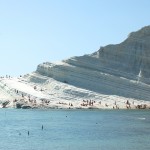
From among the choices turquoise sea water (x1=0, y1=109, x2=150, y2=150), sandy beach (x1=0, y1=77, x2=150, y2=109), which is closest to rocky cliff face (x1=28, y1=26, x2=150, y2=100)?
sandy beach (x1=0, y1=77, x2=150, y2=109)

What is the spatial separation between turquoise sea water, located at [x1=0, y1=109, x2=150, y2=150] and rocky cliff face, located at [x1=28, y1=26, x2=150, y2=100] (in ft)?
155

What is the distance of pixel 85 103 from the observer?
137m

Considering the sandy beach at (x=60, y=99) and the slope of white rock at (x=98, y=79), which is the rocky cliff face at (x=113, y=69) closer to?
the slope of white rock at (x=98, y=79)

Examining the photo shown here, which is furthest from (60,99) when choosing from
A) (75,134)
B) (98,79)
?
(75,134)

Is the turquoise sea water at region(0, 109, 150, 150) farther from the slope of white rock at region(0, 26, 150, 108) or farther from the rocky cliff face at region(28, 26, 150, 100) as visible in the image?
the rocky cliff face at region(28, 26, 150, 100)

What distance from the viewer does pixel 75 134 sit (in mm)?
72125

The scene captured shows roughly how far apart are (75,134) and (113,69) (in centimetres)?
8288

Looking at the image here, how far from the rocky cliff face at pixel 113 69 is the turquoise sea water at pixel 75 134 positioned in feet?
155

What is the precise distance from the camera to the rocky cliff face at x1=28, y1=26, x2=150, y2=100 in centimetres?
14588

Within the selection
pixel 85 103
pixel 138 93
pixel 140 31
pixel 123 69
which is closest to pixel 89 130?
pixel 85 103

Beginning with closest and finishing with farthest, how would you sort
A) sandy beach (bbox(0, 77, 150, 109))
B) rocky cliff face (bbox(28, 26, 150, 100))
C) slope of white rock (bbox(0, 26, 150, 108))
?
sandy beach (bbox(0, 77, 150, 109))
slope of white rock (bbox(0, 26, 150, 108))
rocky cliff face (bbox(28, 26, 150, 100))

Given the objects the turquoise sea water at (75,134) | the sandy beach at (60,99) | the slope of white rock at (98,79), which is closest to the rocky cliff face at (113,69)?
the slope of white rock at (98,79)

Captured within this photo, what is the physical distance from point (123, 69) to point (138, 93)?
13.8 metres

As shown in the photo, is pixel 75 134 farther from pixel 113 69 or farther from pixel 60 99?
pixel 113 69
